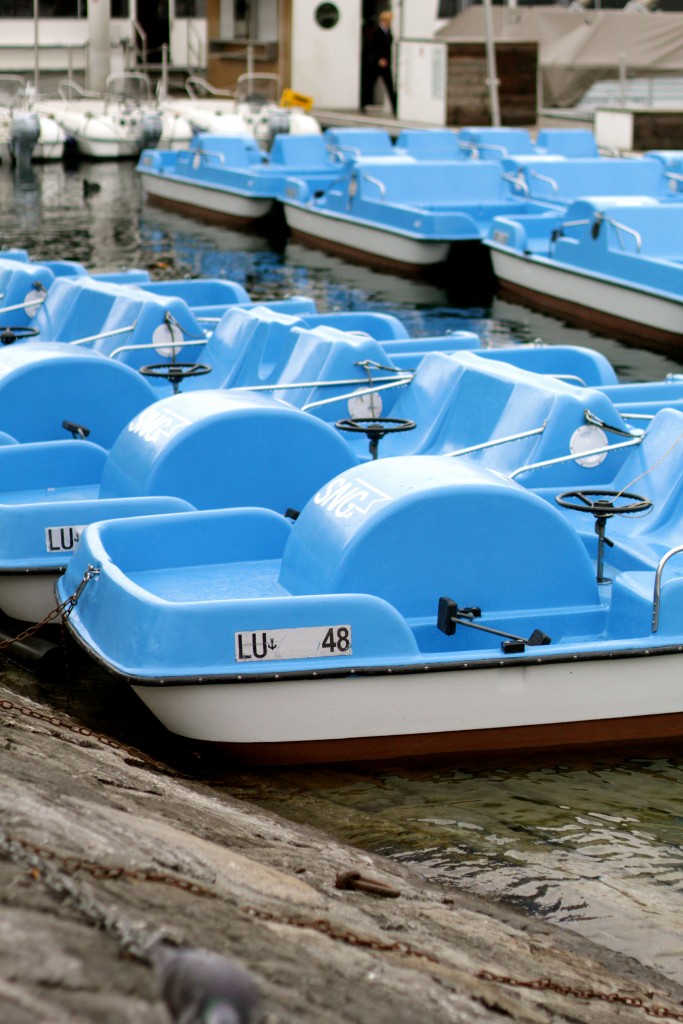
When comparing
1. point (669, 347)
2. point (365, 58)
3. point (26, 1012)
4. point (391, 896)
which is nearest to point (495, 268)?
point (669, 347)

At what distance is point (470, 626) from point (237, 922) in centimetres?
246

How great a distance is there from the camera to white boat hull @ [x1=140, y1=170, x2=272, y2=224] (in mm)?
23438

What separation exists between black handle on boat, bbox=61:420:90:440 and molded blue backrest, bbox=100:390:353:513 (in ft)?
3.09

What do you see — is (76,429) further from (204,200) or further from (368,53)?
(368,53)

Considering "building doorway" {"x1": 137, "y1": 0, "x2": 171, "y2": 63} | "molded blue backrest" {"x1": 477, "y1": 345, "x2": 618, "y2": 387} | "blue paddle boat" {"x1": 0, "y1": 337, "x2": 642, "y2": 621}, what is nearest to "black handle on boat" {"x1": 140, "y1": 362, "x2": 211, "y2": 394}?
"blue paddle boat" {"x1": 0, "y1": 337, "x2": 642, "y2": 621}

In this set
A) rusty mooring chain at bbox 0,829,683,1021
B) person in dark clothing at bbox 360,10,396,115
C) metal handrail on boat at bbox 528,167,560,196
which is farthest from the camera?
person in dark clothing at bbox 360,10,396,115

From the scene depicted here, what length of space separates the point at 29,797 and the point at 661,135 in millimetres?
23271

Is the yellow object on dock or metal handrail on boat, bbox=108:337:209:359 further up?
the yellow object on dock

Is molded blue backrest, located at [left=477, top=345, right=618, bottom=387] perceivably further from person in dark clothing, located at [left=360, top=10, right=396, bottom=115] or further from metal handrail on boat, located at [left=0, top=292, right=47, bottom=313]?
person in dark clothing, located at [left=360, top=10, right=396, bottom=115]

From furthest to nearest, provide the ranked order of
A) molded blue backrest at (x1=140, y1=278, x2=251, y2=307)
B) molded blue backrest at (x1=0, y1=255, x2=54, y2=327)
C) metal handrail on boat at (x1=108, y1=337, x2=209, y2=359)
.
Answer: molded blue backrest at (x1=140, y1=278, x2=251, y2=307)
molded blue backrest at (x1=0, y1=255, x2=54, y2=327)
metal handrail on boat at (x1=108, y1=337, x2=209, y2=359)

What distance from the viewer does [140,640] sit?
18.4 ft

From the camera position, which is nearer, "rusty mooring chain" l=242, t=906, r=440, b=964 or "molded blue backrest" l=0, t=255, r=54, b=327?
"rusty mooring chain" l=242, t=906, r=440, b=964

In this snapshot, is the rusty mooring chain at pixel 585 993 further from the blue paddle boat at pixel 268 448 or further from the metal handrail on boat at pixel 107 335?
the metal handrail on boat at pixel 107 335

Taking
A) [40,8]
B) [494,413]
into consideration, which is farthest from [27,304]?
[40,8]
